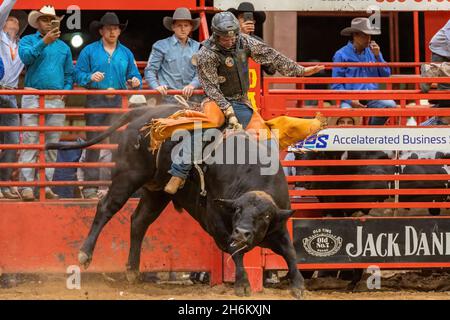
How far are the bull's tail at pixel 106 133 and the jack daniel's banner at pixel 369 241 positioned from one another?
5.59 feet

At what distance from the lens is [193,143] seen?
8.63 metres

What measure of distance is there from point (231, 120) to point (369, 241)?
1.83m

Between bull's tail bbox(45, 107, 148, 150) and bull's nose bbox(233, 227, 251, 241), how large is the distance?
73.7 inches

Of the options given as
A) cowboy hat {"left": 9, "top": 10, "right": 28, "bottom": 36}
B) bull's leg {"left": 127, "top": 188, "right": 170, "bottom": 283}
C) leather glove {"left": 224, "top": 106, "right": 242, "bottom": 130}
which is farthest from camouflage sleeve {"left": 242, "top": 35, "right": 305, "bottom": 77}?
cowboy hat {"left": 9, "top": 10, "right": 28, "bottom": 36}

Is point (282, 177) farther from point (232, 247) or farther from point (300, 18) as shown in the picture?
point (300, 18)

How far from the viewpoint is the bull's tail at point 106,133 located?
9086 mm

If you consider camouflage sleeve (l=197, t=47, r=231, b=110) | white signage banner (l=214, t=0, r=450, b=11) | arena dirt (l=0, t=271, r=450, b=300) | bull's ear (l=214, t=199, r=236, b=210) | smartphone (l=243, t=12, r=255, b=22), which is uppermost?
white signage banner (l=214, t=0, r=450, b=11)

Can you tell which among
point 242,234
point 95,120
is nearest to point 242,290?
point 242,234

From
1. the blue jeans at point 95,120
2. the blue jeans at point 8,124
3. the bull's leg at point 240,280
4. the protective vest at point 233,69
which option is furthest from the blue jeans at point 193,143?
the blue jeans at point 8,124

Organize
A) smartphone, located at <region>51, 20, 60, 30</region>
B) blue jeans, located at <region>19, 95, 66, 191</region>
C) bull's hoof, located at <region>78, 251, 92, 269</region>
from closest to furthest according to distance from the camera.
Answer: bull's hoof, located at <region>78, 251, 92, 269</region>
blue jeans, located at <region>19, 95, 66, 191</region>
smartphone, located at <region>51, 20, 60, 30</region>

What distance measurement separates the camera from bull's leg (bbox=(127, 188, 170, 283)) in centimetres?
928

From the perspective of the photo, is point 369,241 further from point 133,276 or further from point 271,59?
point 133,276

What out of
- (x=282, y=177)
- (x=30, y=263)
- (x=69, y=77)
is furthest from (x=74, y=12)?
(x=282, y=177)

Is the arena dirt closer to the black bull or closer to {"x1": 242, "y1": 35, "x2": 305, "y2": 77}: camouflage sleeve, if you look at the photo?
the black bull
